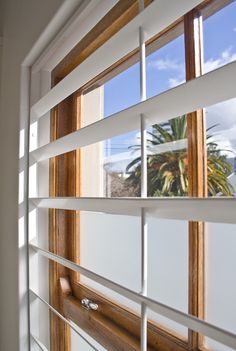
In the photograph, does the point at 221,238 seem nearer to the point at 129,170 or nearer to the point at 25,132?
the point at 129,170

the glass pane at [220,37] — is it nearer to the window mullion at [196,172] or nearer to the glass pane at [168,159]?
the window mullion at [196,172]

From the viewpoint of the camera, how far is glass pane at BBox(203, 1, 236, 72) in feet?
1.81

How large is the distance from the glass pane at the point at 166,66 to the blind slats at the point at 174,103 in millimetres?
175

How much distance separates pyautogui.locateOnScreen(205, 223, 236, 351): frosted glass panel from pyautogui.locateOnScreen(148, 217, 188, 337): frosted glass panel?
6 centimetres

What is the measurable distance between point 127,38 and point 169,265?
0.48 m

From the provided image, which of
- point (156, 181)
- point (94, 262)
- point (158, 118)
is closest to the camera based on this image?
point (158, 118)

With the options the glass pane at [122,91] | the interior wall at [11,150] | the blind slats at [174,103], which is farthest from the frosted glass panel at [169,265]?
the interior wall at [11,150]

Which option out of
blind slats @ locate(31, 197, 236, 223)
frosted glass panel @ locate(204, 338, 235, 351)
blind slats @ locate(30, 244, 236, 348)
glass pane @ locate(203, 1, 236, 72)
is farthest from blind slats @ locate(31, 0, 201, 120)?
frosted glass panel @ locate(204, 338, 235, 351)

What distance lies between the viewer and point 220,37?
57 cm

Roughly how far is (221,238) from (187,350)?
0.81 ft

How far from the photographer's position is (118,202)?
0.59 meters

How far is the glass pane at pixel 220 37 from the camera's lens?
1.81ft

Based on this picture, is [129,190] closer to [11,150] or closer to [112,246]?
[112,246]

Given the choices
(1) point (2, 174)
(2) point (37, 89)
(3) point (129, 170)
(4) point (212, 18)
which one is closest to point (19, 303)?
(1) point (2, 174)
